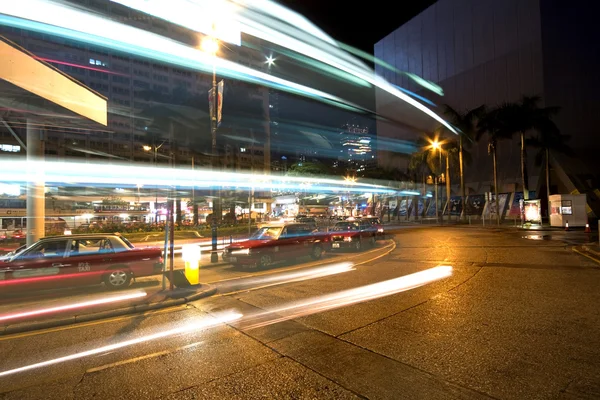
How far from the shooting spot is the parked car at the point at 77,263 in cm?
817

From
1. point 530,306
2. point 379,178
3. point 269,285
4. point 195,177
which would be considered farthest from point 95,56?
point 530,306

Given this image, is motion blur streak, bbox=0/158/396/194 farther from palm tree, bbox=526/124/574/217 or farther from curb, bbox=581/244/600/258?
palm tree, bbox=526/124/574/217

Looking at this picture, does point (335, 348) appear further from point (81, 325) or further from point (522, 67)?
point (522, 67)

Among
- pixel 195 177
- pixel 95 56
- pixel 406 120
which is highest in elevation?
pixel 95 56

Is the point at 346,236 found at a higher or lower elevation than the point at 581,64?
lower

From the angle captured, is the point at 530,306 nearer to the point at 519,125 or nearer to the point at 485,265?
the point at 485,265

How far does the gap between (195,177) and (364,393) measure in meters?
35.4

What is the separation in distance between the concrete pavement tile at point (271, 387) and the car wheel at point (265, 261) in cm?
794

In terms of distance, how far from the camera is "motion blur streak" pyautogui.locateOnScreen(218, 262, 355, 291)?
9445 mm

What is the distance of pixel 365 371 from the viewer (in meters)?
4.02

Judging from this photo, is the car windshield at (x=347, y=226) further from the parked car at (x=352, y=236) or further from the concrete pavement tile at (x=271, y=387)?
the concrete pavement tile at (x=271, y=387)

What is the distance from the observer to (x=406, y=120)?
64.8 meters

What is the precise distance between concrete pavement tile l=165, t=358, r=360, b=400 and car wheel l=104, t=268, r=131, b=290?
6539 mm

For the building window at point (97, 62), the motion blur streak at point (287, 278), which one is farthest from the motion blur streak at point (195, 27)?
the building window at point (97, 62)
